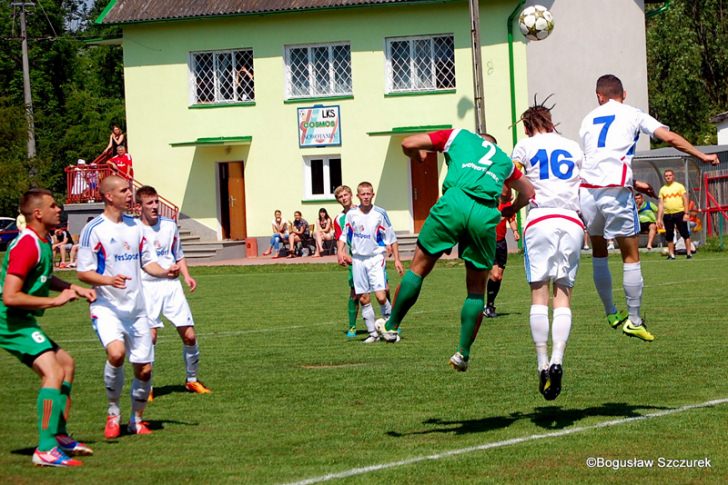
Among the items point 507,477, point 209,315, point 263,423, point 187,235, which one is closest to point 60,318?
point 209,315

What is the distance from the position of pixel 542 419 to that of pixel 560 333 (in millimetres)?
690

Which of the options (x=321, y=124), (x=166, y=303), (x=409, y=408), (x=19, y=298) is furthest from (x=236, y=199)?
(x=19, y=298)

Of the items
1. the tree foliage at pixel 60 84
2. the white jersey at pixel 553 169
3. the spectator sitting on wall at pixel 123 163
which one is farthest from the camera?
the tree foliage at pixel 60 84

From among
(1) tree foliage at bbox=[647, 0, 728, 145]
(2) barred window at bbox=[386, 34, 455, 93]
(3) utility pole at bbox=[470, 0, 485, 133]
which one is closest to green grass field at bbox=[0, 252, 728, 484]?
(3) utility pole at bbox=[470, 0, 485, 133]

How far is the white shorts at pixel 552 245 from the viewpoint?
9453 millimetres

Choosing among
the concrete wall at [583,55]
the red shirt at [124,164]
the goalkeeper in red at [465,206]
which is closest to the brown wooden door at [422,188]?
the concrete wall at [583,55]

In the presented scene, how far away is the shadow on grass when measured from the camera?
912 centimetres

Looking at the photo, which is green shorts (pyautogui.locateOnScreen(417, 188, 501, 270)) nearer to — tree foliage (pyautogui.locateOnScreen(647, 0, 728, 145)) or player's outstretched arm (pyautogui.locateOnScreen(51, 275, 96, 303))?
player's outstretched arm (pyautogui.locateOnScreen(51, 275, 96, 303))

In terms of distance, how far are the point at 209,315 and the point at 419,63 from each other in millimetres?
20979

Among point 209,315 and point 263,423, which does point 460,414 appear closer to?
point 263,423

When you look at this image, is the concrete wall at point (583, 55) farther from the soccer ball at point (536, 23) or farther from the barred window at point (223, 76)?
the barred window at point (223, 76)

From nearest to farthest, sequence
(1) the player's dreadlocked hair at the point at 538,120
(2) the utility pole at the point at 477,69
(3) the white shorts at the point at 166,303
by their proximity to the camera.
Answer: (1) the player's dreadlocked hair at the point at 538,120 < (3) the white shorts at the point at 166,303 < (2) the utility pole at the point at 477,69

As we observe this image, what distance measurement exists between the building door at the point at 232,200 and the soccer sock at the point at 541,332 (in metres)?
33.1

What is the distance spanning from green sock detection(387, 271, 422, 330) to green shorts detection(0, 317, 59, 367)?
2.74 m
